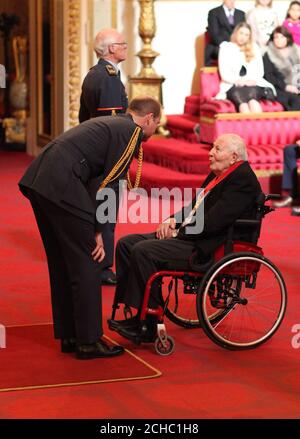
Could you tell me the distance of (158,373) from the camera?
202 inches

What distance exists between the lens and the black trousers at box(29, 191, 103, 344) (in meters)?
5.27

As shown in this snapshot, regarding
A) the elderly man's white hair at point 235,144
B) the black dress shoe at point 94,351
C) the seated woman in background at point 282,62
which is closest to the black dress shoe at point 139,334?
the black dress shoe at point 94,351

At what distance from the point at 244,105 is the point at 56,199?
6.66m

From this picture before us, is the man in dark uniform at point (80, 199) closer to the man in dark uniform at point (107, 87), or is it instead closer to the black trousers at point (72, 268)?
the black trousers at point (72, 268)

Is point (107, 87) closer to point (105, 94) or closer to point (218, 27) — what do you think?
point (105, 94)

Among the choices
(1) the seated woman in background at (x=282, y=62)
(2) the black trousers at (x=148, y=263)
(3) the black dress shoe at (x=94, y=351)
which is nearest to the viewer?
(3) the black dress shoe at (x=94, y=351)

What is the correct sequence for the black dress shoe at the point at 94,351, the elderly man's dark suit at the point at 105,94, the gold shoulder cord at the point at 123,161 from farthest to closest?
the elderly man's dark suit at the point at 105,94 < the black dress shoe at the point at 94,351 < the gold shoulder cord at the point at 123,161

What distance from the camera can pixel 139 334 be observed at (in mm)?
5484

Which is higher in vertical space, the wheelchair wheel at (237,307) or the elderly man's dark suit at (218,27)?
the elderly man's dark suit at (218,27)

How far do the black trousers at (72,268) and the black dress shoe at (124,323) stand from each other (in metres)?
0.17

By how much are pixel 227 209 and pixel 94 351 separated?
101 cm

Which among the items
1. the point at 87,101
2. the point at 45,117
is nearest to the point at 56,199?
the point at 87,101

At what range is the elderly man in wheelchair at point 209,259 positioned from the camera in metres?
5.45
